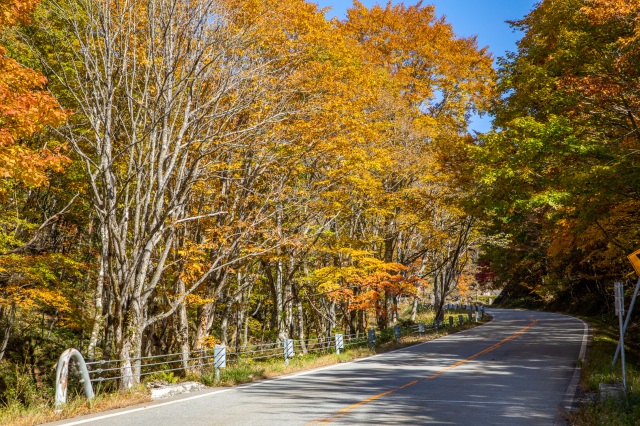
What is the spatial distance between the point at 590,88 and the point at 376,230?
15.0 metres

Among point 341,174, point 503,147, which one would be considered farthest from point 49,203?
point 503,147

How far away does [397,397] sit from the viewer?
402 inches

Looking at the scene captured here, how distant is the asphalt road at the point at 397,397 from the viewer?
8078mm

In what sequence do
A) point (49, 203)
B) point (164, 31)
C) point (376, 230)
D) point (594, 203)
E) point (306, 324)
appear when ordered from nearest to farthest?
1. point (164, 31)
2. point (594, 203)
3. point (49, 203)
4. point (376, 230)
5. point (306, 324)

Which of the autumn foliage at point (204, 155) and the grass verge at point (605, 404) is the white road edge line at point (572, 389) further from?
the autumn foliage at point (204, 155)

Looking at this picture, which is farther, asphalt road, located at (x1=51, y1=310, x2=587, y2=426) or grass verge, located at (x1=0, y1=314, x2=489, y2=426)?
asphalt road, located at (x1=51, y1=310, x2=587, y2=426)

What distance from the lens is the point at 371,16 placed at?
31.6 metres

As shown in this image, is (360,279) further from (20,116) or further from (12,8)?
(12,8)

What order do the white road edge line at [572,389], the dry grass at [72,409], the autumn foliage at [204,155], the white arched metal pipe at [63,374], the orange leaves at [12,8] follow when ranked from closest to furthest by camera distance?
the dry grass at [72,409] < the white arched metal pipe at [63,374] < the white road edge line at [572,389] < the orange leaves at [12,8] < the autumn foliage at [204,155]

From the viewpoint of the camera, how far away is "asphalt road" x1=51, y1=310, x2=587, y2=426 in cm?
808

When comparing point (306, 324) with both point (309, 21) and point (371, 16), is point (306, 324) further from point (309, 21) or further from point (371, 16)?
point (309, 21)

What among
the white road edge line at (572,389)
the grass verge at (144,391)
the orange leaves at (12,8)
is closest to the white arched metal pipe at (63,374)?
the grass verge at (144,391)

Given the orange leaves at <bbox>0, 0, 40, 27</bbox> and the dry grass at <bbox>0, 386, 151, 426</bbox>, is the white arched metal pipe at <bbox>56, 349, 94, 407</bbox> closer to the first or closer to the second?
the dry grass at <bbox>0, 386, 151, 426</bbox>

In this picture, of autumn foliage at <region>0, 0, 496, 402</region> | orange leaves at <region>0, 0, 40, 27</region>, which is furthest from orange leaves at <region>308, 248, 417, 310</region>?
orange leaves at <region>0, 0, 40, 27</region>
